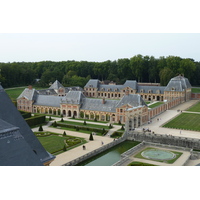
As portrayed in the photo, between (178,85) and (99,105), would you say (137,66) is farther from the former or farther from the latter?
(99,105)

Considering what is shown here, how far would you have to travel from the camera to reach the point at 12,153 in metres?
9.62

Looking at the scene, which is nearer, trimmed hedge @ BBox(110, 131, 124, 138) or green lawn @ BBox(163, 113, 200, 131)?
trimmed hedge @ BBox(110, 131, 124, 138)

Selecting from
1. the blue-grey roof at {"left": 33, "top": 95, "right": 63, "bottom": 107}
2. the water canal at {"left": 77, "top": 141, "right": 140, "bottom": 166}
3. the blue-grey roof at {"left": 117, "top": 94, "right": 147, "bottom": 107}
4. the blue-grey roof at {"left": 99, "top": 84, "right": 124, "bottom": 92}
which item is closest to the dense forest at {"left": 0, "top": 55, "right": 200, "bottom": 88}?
the blue-grey roof at {"left": 99, "top": 84, "right": 124, "bottom": 92}

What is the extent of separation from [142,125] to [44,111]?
23.1 metres

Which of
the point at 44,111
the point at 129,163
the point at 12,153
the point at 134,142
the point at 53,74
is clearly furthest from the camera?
the point at 53,74

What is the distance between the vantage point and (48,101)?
57500 mm

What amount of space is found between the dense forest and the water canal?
57.6m

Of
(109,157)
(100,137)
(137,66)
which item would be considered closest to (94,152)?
(109,157)

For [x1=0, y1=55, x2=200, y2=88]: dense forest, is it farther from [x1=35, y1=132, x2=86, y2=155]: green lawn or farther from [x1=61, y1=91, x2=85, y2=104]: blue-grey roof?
[x1=35, y1=132, x2=86, y2=155]: green lawn

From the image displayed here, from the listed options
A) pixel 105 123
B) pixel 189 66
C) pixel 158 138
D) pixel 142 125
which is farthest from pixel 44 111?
pixel 189 66

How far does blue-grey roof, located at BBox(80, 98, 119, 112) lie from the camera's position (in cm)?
4972

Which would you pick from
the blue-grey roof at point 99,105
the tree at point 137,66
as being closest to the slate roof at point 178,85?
the tree at point 137,66

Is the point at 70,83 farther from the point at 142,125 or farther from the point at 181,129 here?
the point at 181,129

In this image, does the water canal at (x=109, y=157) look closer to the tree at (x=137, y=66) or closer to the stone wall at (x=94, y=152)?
the stone wall at (x=94, y=152)
